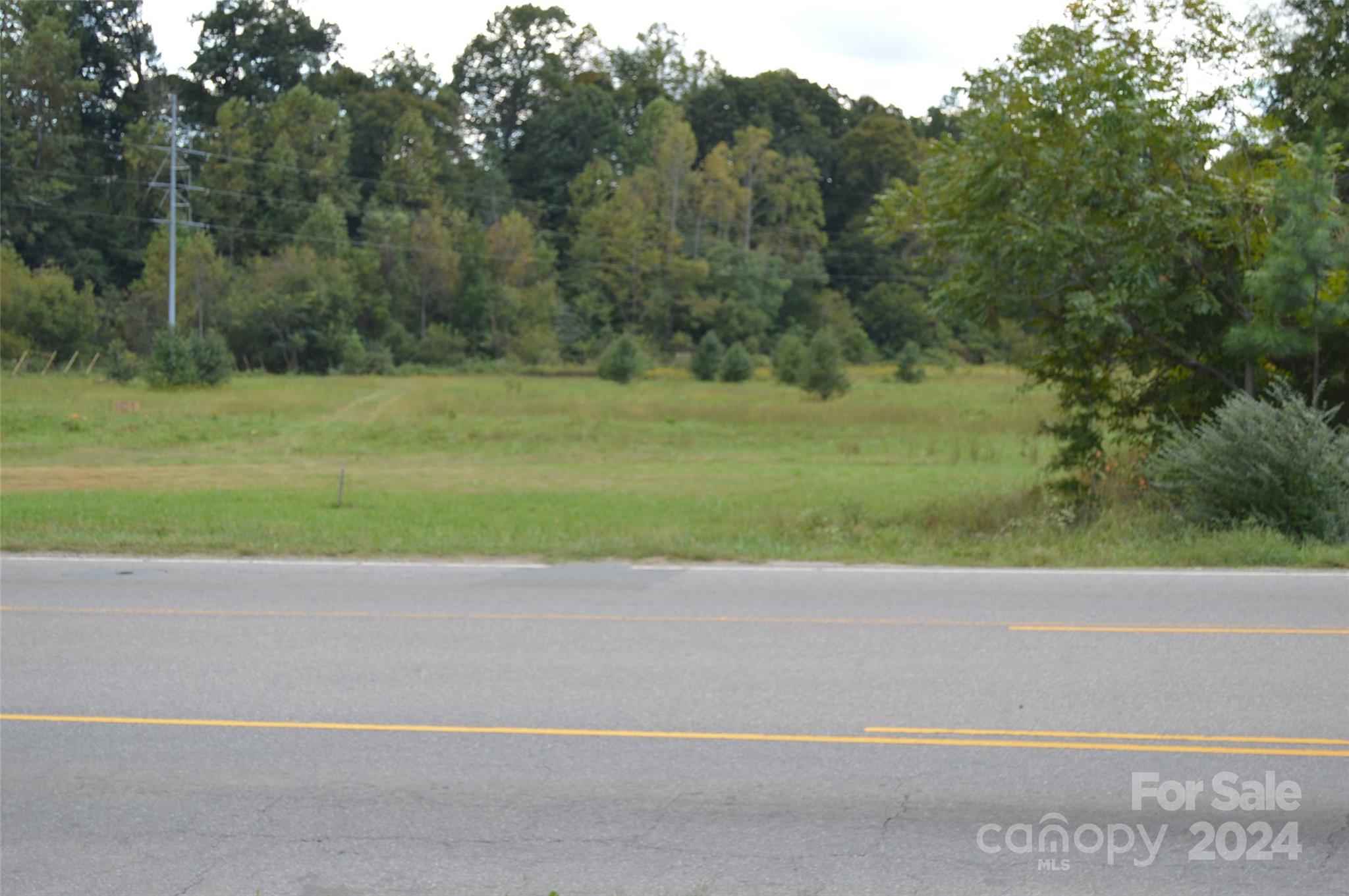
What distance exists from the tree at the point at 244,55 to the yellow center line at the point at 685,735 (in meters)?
95.6

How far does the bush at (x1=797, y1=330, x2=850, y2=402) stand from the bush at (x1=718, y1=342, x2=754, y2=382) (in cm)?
2005

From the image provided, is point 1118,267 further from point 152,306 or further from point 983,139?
point 152,306

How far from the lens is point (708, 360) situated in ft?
252

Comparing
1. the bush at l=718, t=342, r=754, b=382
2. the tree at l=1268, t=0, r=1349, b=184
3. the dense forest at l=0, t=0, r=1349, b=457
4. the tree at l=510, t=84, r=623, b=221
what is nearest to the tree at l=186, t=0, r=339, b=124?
the dense forest at l=0, t=0, r=1349, b=457

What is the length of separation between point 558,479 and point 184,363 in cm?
3245

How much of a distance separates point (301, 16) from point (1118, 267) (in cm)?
9333

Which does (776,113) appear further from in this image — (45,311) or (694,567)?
(694,567)

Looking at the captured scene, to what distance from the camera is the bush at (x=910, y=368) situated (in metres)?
72.9

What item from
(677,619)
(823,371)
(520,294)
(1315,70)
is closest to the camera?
(677,619)

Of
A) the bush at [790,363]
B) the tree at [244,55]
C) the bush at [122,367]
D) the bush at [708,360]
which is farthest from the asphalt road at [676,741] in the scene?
the tree at [244,55]

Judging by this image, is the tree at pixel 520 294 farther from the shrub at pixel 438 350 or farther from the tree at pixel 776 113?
the tree at pixel 776 113

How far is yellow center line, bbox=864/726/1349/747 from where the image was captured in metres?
7.26

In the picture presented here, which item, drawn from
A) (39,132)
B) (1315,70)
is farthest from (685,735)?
(39,132)

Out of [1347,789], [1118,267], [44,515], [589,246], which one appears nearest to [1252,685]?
[1347,789]
